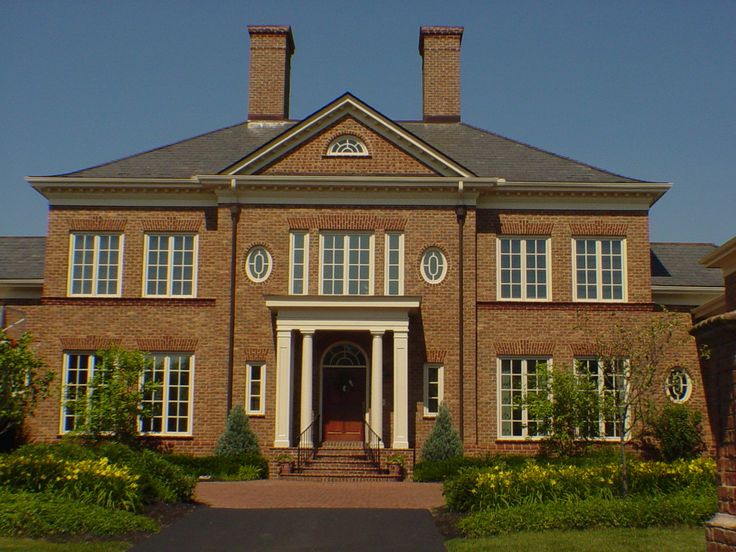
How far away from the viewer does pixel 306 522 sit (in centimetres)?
1445

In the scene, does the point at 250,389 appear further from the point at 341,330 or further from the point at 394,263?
the point at 394,263

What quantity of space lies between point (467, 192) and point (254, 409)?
8315 mm

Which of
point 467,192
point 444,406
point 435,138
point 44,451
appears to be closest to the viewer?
point 44,451

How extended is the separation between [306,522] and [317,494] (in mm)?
3725

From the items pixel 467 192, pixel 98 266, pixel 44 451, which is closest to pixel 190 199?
pixel 98 266

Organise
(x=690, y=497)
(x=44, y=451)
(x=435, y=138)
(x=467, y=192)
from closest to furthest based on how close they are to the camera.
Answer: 1. (x=690, y=497)
2. (x=44, y=451)
3. (x=467, y=192)
4. (x=435, y=138)

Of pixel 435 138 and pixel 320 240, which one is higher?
pixel 435 138

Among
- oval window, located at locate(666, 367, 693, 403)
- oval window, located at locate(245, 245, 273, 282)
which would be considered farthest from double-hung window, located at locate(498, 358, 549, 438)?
oval window, located at locate(245, 245, 273, 282)

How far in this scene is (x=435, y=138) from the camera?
27.4 meters

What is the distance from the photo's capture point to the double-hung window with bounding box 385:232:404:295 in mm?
23672

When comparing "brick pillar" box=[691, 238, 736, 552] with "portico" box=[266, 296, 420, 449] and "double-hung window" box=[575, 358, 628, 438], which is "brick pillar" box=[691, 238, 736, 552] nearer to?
"double-hung window" box=[575, 358, 628, 438]

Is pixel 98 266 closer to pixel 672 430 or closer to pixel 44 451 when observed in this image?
pixel 44 451

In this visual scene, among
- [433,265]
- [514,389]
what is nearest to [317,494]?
[514,389]

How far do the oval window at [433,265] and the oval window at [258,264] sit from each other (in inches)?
168
